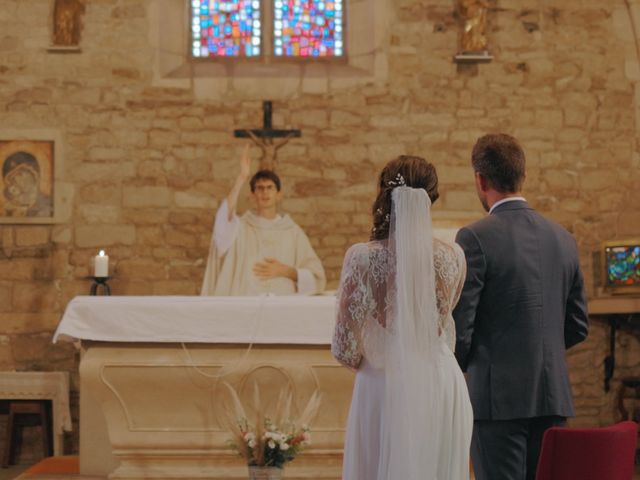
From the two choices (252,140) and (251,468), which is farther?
(252,140)

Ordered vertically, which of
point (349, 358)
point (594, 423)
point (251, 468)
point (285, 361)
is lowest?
point (594, 423)

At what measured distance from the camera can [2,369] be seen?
798 centimetres

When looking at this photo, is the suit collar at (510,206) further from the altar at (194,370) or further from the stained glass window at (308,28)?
the stained glass window at (308,28)

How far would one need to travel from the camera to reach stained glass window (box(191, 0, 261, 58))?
8531mm

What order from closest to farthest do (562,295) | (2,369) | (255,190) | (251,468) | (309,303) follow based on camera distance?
(562,295) → (251,468) → (309,303) → (255,190) → (2,369)

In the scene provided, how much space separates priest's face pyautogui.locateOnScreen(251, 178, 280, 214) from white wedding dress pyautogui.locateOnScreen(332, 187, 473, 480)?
3.99 metres

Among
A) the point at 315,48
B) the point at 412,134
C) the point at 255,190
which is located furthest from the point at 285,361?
the point at 315,48

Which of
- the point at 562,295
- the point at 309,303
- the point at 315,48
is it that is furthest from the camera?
the point at 315,48

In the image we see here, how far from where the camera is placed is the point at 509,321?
3.03 meters

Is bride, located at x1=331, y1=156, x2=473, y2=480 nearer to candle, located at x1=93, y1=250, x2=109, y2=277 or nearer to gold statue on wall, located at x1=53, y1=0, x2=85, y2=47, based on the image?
candle, located at x1=93, y1=250, x2=109, y2=277

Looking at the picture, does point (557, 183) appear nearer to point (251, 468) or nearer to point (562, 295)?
point (251, 468)

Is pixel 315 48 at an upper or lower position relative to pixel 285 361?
upper

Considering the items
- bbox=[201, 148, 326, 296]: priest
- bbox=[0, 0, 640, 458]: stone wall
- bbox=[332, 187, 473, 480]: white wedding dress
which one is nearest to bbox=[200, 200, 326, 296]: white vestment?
bbox=[201, 148, 326, 296]: priest

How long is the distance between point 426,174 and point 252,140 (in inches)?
203
